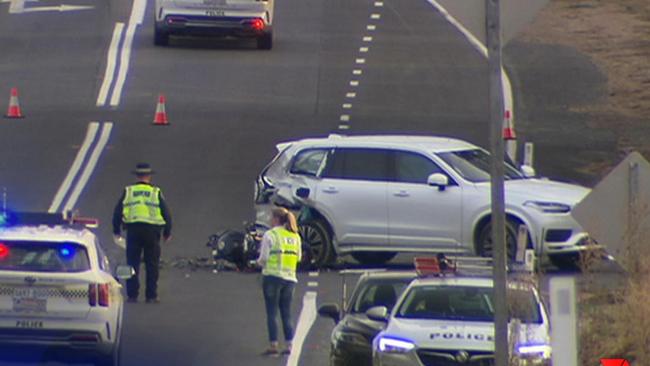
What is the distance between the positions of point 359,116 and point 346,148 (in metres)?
8.49

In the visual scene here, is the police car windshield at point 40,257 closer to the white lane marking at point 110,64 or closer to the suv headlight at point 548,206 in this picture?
the suv headlight at point 548,206

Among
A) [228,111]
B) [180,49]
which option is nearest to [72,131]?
[228,111]

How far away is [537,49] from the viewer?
129 feet

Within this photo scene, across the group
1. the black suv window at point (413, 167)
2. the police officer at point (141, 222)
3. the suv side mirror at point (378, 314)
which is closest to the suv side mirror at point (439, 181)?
the black suv window at point (413, 167)

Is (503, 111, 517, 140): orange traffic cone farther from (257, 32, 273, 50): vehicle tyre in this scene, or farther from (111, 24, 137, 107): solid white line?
(257, 32, 273, 50): vehicle tyre

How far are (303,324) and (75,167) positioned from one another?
944cm

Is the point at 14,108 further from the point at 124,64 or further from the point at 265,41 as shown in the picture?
the point at 265,41

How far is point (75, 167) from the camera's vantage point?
2894 cm

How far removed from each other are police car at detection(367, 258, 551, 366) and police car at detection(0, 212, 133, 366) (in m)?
2.43

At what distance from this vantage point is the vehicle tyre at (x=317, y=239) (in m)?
23.6

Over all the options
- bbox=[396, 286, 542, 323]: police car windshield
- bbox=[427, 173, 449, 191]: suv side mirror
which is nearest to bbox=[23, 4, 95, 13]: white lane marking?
bbox=[427, 173, 449, 191]: suv side mirror

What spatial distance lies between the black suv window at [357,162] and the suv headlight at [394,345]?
7.83m

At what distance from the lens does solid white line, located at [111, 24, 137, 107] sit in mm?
34000

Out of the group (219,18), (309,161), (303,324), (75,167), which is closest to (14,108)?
(75,167)
